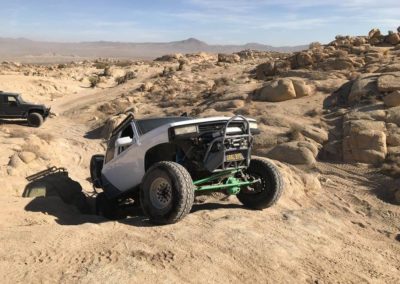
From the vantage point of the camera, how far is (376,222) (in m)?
8.55

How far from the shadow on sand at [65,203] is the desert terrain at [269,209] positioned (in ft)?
0.12

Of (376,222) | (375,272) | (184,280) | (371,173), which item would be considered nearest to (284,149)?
(371,173)

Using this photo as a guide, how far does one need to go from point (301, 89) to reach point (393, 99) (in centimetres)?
399

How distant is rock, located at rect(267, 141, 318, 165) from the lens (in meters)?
12.1

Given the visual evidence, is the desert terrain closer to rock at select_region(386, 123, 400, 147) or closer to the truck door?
rock at select_region(386, 123, 400, 147)

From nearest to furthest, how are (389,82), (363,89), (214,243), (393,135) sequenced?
(214,243), (393,135), (389,82), (363,89)

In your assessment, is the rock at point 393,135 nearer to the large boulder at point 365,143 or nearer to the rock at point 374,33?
the large boulder at point 365,143

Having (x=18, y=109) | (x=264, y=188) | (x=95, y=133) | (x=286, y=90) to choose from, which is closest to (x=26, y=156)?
(x=264, y=188)

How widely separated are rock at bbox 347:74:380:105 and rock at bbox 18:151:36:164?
400 inches

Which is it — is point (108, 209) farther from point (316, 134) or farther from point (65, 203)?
point (316, 134)

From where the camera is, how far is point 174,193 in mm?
6383

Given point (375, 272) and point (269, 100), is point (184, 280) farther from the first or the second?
point (269, 100)

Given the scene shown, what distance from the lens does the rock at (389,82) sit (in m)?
14.9

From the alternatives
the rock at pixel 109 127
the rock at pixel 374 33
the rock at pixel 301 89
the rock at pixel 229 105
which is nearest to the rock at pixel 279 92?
the rock at pixel 301 89
